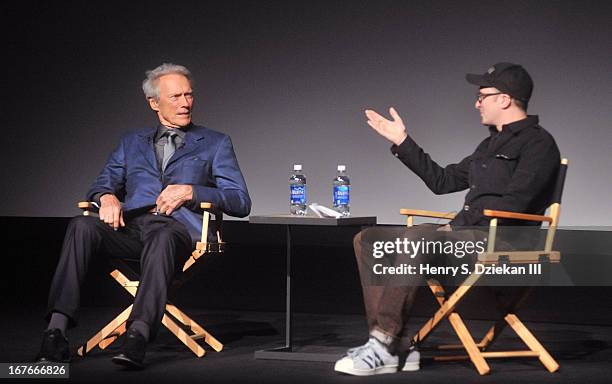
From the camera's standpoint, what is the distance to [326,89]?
7504 mm

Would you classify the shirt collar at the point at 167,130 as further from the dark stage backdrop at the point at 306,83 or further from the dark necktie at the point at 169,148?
the dark stage backdrop at the point at 306,83

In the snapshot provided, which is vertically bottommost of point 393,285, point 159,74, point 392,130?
point 393,285

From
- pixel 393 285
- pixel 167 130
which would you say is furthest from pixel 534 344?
pixel 167 130

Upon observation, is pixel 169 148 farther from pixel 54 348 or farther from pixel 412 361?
pixel 412 361

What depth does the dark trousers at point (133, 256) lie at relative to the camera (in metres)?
3.61

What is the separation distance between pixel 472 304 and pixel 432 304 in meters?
0.25

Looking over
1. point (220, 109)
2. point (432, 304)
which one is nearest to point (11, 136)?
point (220, 109)

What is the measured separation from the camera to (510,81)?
3783 mm

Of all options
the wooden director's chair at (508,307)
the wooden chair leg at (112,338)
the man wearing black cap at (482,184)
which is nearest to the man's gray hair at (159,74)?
the man wearing black cap at (482,184)

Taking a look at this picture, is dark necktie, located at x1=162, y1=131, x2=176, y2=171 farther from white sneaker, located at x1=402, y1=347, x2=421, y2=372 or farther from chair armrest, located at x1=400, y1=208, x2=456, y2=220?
white sneaker, located at x1=402, y1=347, x2=421, y2=372

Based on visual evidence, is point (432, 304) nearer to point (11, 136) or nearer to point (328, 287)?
point (328, 287)

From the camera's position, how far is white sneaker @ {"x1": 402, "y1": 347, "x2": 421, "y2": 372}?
3607 millimetres

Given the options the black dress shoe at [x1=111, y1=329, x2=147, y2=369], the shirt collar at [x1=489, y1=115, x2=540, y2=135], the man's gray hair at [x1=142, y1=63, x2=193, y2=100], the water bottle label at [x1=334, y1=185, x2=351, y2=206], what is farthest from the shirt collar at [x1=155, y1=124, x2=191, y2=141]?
the shirt collar at [x1=489, y1=115, x2=540, y2=135]

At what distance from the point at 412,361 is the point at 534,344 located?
0.46 metres
